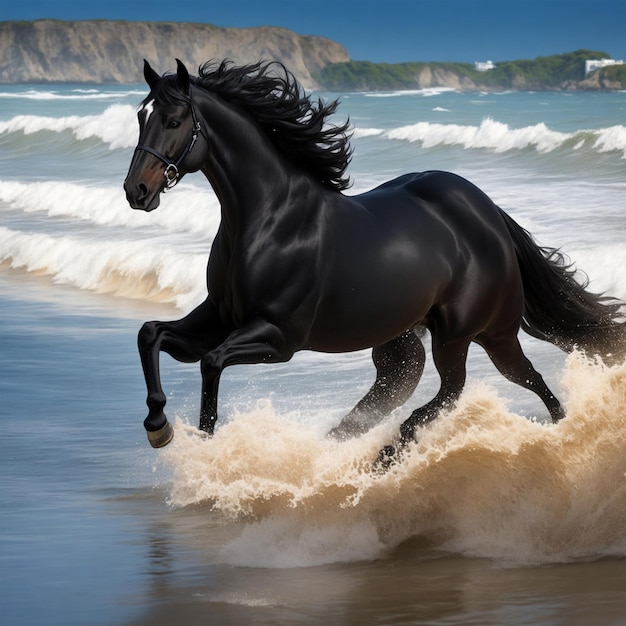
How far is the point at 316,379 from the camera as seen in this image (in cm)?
873

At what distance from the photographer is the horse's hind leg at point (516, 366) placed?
604cm

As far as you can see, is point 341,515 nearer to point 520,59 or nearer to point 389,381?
point 389,381

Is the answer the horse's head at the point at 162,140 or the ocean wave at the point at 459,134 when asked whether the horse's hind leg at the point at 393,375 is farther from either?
the ocean wave at the point at 459,134

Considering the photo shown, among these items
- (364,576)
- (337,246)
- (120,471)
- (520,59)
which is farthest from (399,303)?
(520,59)

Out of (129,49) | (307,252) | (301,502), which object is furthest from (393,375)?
(129,49)

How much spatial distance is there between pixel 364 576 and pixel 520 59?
206 feet

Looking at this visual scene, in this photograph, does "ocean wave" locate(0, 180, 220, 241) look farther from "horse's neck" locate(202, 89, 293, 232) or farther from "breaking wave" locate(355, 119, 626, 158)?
"horse's neck" locate(202, 89, 293, 232)

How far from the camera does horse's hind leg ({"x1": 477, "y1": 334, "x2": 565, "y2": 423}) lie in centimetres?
604

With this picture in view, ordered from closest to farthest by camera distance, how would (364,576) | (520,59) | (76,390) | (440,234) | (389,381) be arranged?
(364,576) < (440,234) < (389,381) < (76,390) < (520,59)

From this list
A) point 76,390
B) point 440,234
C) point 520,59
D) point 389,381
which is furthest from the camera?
point 520,59

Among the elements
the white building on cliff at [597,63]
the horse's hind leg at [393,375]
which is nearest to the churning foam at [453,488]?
the horse's hind leg at [393,375]

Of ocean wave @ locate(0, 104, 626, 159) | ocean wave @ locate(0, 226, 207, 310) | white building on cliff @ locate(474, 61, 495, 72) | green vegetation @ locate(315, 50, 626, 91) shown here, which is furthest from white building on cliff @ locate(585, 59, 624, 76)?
ocean wave @ locate(0, 226, 207, 310)

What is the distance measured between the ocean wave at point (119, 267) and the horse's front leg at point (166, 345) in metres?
6.68

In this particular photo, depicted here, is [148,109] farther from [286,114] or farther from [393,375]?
[393,375]
